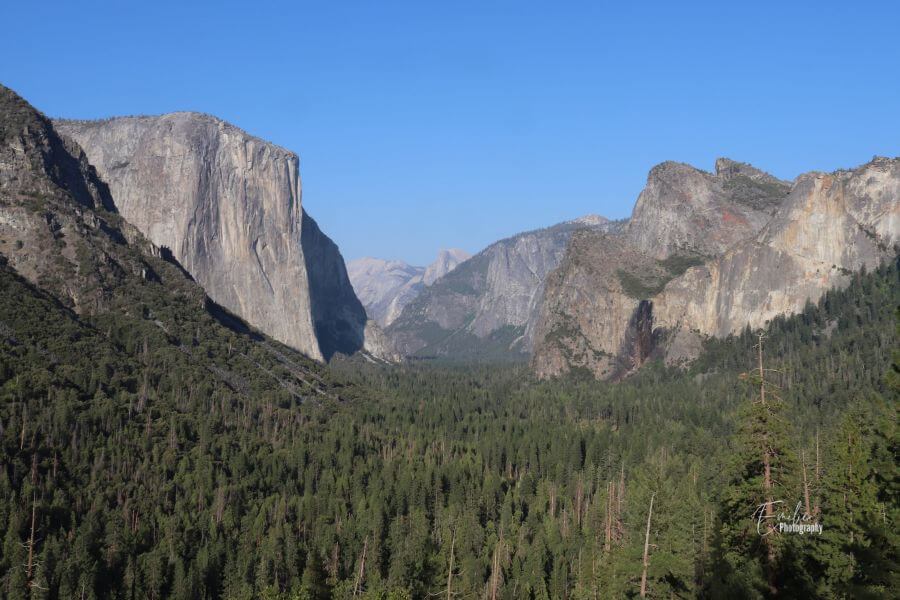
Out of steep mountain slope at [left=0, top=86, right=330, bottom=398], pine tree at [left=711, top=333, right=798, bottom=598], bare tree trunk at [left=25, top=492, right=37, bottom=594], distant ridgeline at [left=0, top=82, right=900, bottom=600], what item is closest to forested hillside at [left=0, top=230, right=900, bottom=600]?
pine tree at [left=711, top=333, right=798, bottom=598]

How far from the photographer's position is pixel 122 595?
8488cm

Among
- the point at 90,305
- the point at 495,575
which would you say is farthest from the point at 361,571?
the point at 90,305

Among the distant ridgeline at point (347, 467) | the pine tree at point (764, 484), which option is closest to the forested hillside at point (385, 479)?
the pine tree at point (764, 484)

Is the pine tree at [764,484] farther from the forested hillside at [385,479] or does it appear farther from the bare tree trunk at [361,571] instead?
the bare tree trunk at [361,571]

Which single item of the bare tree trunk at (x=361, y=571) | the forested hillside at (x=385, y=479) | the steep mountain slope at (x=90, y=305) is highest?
the steep mountain slope at (x=90, y=305)

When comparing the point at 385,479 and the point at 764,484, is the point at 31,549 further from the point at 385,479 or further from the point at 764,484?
the point at 764,484

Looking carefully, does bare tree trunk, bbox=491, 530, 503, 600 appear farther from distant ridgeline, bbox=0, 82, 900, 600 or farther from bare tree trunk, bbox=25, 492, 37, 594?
bare tree trunk, bbox=25, 492, 37, 594

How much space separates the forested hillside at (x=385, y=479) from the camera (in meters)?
43.6

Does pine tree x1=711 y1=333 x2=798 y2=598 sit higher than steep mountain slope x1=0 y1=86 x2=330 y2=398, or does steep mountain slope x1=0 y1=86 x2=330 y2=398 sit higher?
steep mountain slope x1=0 y1=86 x2=330 y2=398

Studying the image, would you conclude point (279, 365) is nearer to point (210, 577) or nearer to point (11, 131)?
point (11, 131)

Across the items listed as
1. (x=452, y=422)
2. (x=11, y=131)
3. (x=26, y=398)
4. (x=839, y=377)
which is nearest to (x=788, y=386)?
(x=839, y=377)

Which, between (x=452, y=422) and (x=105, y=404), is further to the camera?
(x=452, y=422)

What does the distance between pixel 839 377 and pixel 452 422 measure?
73.3m

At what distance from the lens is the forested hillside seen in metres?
43.6
